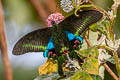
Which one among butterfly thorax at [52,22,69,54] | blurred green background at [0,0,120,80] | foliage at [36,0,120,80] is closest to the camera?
foliage at [36,0,120,80]

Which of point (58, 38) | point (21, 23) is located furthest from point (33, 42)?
point (21, 23)

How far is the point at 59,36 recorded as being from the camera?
4.34 feet

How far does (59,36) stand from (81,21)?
101 mm

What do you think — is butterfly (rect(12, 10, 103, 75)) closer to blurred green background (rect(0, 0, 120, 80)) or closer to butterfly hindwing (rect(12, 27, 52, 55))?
butterfly hindwing (rect(12, 27, 52, 55))

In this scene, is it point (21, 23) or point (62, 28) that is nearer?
point (62, 28)

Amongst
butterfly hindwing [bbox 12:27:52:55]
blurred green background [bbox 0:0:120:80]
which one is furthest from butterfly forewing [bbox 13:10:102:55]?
blurred green background [bbox 0:0:120:80]

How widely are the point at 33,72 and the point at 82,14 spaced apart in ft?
5.14

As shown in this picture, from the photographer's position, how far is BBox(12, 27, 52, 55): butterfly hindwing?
1.32 metres

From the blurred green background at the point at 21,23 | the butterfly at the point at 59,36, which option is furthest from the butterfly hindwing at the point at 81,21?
the blurred green background at the point at 21,23

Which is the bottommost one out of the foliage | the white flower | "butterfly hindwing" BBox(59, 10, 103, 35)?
the foliage

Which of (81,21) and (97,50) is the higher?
(81,21)

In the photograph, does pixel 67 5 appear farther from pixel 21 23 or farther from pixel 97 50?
pixel 21 23

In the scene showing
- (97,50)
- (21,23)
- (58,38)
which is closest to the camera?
(97,50)

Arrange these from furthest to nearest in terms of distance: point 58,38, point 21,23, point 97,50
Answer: point 21,23 < point 58,38 < point 97,50
